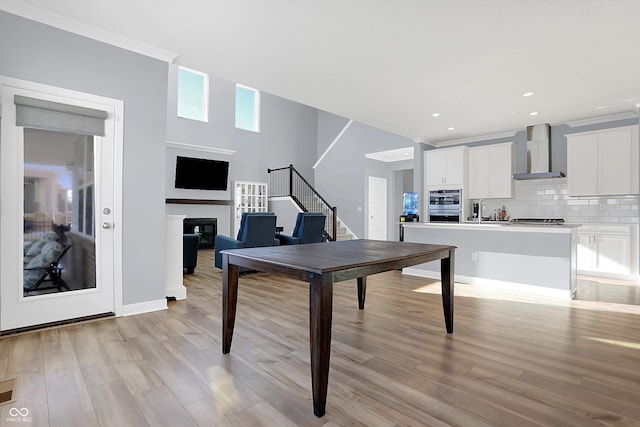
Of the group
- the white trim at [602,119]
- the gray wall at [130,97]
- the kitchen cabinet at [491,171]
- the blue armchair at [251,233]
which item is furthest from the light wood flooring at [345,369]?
the white trim at [602,119]

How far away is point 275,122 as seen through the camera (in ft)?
35.7

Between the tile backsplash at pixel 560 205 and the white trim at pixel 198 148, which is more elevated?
the white trim at pixel 198 148

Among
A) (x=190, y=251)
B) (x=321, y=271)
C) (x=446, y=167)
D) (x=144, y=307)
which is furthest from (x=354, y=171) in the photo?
(x=321, y=271)

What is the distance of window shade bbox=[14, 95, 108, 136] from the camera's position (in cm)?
279

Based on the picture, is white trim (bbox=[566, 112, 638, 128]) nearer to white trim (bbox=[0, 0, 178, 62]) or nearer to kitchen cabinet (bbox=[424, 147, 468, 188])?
kitchen cabinet (bbox=[424, 147, 468, 188])

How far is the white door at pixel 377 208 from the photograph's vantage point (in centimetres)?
962

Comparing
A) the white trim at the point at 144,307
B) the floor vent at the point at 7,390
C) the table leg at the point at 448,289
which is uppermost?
the table leg at the point at 448,289

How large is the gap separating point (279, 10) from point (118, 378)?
287cm

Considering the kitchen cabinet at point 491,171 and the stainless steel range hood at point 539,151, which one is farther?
the kitchen cabinet at point 491,171

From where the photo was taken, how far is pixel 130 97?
332 centimetres

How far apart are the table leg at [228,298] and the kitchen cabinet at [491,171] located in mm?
5858

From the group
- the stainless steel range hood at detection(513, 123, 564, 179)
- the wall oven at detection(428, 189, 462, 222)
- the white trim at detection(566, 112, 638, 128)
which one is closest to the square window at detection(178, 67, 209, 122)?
the wall oven at detection(428, 189, 462, 222)

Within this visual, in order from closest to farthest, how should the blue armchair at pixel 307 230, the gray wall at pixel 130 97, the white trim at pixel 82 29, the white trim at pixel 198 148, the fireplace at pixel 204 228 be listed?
the white trim at pixel 82 29 → the gray wall at pixel 130 97 → the blue armchair at pixel 307 230 → the white trim at pixel 198 148 → the fireplace at pixel 204 228

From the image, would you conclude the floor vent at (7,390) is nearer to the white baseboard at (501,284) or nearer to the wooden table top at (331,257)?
the wooden table top at (331,257)
